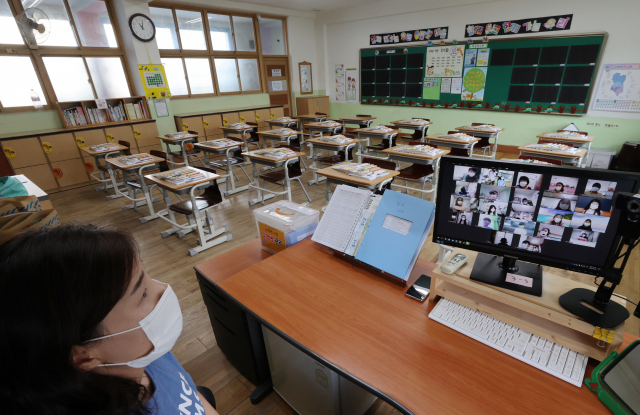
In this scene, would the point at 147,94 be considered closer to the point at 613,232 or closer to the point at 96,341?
the point at 96,341

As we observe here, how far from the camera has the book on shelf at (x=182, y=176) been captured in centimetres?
296

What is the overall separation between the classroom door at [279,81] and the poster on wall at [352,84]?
1794 millimetres

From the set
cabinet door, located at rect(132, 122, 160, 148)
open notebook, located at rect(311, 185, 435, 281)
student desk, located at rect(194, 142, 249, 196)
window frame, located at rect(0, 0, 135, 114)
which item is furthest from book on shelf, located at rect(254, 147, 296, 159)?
window frame, located at rect(0, 0, 135, 114)

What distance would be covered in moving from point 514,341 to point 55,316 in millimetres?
1219

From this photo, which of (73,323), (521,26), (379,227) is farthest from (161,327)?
(521,26)

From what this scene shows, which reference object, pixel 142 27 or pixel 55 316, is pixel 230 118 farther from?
pixel 55 316

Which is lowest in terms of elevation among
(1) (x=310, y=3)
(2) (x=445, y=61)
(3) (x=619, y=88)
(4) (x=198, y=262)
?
(4) (x=198, y=262)

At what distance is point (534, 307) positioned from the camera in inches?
37.1

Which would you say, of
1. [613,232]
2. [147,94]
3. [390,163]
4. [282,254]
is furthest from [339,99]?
[613,232]

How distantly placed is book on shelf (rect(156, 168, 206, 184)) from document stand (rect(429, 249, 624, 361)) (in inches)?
102

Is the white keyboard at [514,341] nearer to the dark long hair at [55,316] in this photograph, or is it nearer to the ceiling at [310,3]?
the dark long hair at [55,316]

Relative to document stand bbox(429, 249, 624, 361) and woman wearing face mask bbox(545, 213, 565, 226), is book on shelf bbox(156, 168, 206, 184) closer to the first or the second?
document stand bbox(429, 249, 624, 361)

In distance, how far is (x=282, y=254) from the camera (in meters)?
1.61

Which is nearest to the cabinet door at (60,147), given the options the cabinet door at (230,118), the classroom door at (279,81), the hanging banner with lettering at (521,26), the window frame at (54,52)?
the window frame at (54,52)
